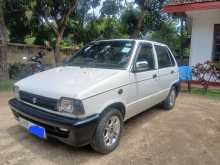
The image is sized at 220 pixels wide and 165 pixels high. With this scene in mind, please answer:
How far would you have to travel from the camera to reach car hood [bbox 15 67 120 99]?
351 cm

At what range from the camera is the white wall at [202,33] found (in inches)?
410

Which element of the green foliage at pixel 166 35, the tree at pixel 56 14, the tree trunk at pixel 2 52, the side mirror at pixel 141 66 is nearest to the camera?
the side mirror at pixel 141 66

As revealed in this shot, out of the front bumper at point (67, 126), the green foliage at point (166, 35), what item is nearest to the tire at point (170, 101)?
the front bumper at point (67, 126)

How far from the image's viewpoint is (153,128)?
5.13 meters

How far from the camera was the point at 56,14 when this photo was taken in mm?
14320

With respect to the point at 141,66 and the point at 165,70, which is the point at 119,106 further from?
the point at 165,70

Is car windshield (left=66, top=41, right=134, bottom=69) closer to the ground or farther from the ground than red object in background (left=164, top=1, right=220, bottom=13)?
closer to the ground

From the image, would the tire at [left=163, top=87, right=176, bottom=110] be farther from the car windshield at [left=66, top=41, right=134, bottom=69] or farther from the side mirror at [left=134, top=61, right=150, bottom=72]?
the car windshield at [left=66, top=41, right=134, bottom=69]

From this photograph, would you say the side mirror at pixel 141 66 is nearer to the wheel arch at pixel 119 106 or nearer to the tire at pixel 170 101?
the wheel arch at pixel 119 106

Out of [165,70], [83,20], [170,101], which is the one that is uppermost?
[83,20]

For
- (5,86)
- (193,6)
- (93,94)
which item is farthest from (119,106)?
(193,6)

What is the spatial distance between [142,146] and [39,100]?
1850 millimetres

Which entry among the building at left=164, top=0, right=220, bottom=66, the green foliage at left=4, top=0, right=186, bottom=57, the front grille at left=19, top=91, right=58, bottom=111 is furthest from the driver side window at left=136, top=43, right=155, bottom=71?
the green foliage at left=4, top=0, right=186, bottom=57

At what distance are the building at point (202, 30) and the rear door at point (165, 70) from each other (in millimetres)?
4427
